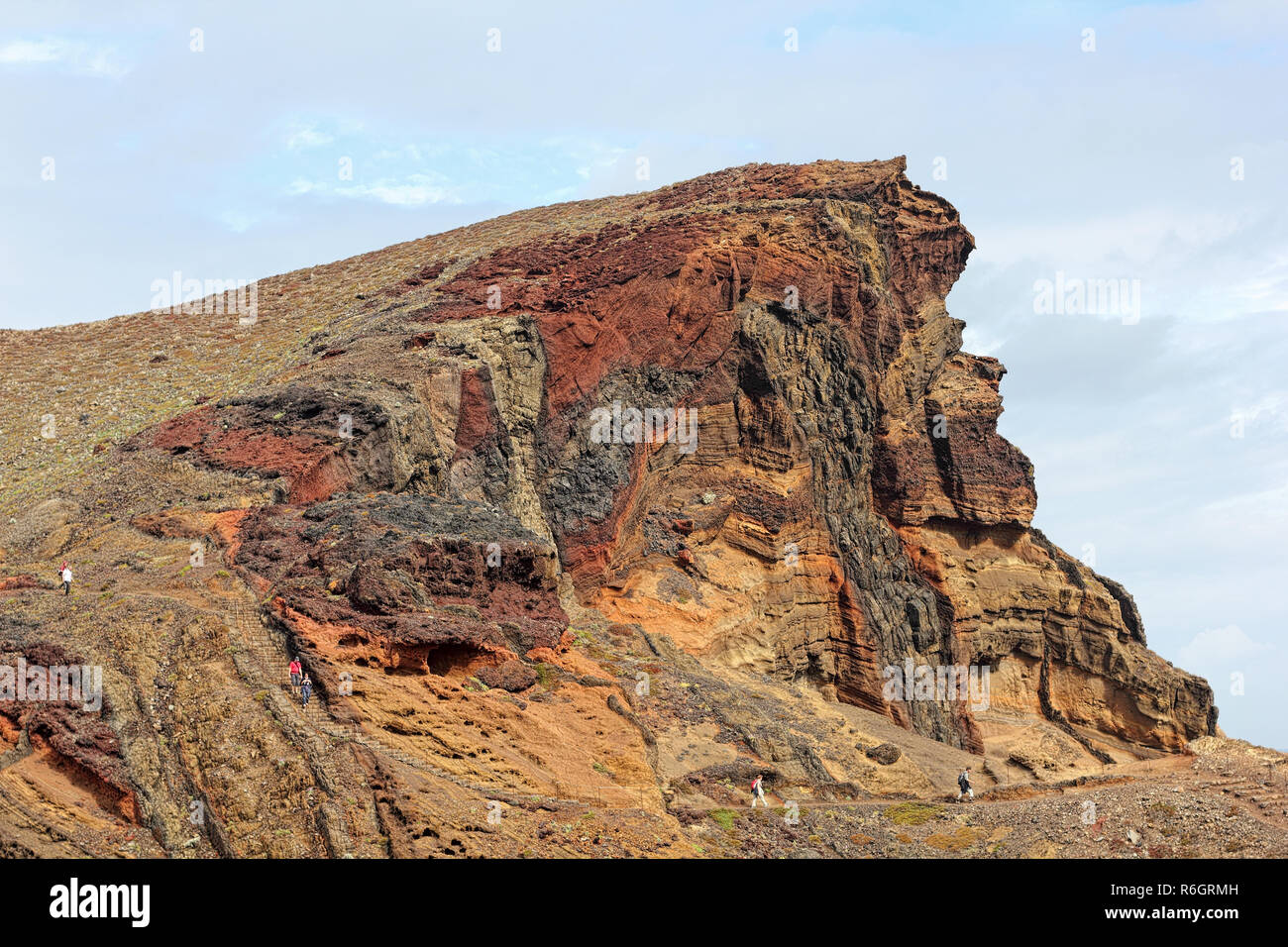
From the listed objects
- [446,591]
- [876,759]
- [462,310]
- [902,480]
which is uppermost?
[462,310]

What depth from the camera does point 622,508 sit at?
118 feet

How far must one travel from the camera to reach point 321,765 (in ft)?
59.1

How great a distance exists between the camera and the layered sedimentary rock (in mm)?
25484

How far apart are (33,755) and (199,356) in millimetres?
28953

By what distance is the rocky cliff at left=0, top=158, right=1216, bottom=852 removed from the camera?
22156mm

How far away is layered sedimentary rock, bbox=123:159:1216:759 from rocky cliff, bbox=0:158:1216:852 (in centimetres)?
12

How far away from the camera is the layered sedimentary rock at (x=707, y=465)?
1003 inches

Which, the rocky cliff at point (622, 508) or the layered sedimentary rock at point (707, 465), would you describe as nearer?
the rocky cliff at point (622, 508)

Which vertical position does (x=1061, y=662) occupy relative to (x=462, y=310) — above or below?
below

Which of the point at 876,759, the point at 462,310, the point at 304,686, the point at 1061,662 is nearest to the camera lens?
the point at 304,686

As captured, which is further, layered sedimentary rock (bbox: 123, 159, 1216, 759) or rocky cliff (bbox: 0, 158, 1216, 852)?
layered sedimentary rock (bbox: 123, 159, 1216, 759)

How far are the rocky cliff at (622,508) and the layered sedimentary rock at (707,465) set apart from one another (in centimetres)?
12

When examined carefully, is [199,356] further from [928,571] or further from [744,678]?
[928,571]

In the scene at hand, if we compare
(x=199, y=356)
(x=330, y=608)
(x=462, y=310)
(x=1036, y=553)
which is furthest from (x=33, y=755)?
(x=1036, y=553)
